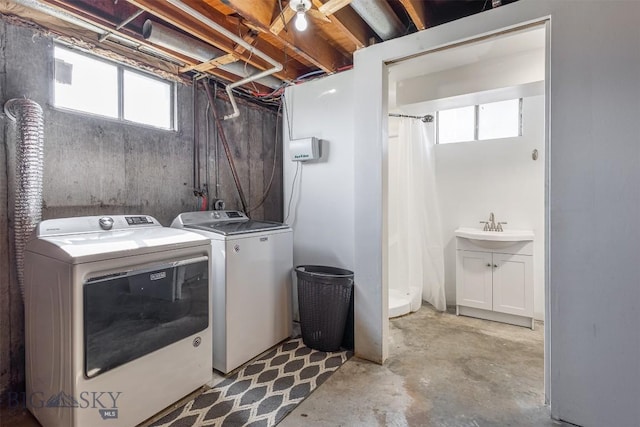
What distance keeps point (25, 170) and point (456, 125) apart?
385 centimetres

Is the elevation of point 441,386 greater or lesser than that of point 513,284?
lesser

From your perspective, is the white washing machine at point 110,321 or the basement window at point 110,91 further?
the basement window at point 110,91

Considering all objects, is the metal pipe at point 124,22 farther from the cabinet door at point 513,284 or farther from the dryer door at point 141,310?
the cabinet door at point 513,284

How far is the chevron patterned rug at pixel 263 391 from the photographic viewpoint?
167cm

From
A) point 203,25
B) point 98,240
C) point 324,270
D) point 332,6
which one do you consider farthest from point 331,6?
point 324,270

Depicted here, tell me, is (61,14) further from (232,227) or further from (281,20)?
(232,227)

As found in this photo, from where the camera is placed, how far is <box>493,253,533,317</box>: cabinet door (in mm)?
2834

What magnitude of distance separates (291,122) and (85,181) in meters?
1.73

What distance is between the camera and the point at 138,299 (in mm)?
1593

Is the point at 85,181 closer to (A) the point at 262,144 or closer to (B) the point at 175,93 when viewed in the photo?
(B) the point at 175,93

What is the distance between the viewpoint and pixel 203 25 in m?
2.08

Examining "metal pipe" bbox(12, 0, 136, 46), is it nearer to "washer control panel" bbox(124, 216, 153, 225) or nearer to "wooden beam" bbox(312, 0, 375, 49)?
"washer control panel" bbox(124, 216, 153, 225)

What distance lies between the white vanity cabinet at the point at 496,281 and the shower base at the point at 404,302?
0.41 metres

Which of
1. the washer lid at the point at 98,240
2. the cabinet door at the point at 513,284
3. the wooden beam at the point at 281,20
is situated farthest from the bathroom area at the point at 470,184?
the washer lid at the point at 98,240
